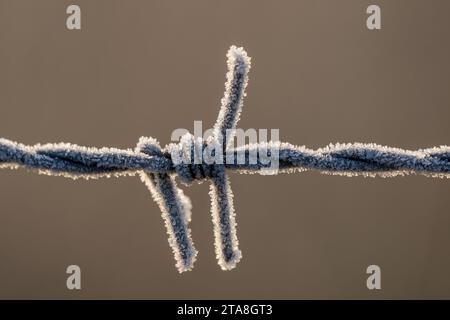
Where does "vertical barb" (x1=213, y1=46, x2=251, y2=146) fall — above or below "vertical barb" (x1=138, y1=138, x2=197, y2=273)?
above

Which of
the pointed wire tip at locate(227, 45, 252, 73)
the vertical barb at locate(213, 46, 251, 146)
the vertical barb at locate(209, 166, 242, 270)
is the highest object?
the pointed wire tip at locate(227, 45, 252, 73)

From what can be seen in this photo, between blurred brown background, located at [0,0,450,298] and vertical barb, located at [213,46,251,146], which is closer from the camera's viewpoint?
vertical barb, located at [213,46,251,146]

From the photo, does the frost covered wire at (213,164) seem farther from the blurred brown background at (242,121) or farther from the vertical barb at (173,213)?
the blurred brown background at (242,121)

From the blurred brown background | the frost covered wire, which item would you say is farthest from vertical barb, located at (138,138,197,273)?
the blurred brown background

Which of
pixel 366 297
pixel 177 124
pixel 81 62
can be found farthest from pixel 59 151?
pixel 366 297

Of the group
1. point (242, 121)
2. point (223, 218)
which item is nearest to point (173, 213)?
point (223, 218)

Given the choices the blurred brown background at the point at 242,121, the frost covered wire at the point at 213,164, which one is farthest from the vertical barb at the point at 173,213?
the blurred brown background at the point at 242,121

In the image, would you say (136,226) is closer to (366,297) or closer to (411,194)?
(366,297)

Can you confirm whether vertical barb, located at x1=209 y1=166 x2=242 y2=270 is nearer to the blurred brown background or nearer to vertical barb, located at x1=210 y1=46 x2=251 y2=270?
vertical barb, located at x1=210 y1=46 x2=251 y2=270
